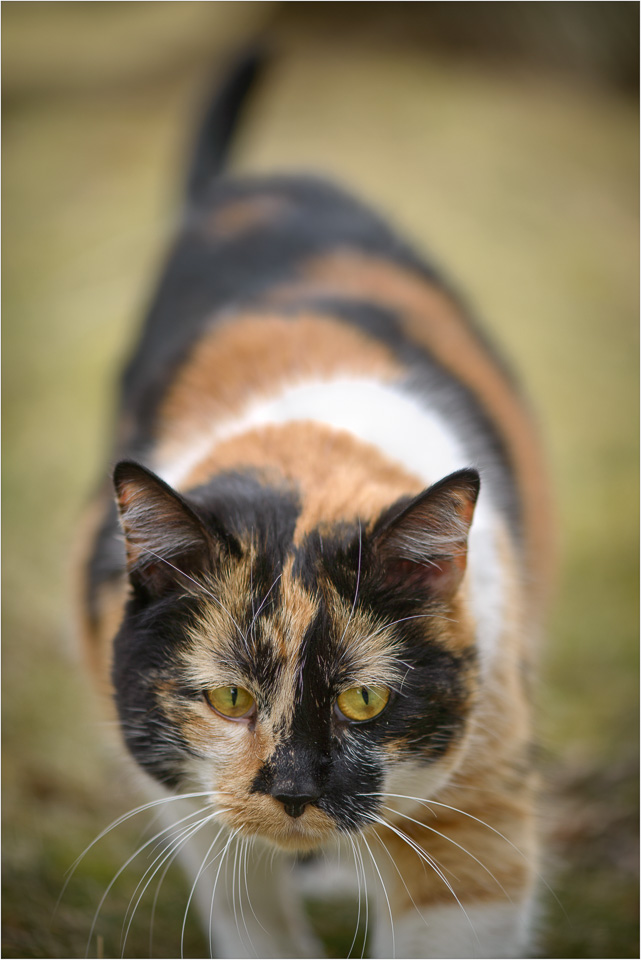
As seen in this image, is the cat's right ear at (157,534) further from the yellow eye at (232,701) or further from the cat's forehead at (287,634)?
the yellow eye at (232,701)

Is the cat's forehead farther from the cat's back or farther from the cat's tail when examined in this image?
the cat's tail

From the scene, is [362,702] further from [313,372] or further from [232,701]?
[313,372]

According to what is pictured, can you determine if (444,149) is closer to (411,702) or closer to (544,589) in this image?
(544,589)

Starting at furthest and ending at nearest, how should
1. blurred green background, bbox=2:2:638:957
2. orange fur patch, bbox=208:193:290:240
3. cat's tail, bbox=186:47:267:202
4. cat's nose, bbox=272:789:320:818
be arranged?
cat's tail, bbox=186:47:267:202, orange fur patch, bbox=208:193:290:240, blurred green background, bbox=2:2:638:957, cat's nose, bbox=272:789:320:818

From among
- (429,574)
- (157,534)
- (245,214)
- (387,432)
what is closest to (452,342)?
(387,432)

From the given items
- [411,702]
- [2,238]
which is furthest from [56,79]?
[411,702]

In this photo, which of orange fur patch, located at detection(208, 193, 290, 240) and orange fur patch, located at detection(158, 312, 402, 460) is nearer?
orange fur patch, located at detection(158, 312, 402, 460)

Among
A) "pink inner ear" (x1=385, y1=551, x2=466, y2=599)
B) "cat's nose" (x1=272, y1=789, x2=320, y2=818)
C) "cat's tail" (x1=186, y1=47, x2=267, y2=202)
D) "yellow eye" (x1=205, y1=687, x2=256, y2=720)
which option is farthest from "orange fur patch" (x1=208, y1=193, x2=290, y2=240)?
"cat's nose" (x1=272, y1=789, x2=320, y2=818)

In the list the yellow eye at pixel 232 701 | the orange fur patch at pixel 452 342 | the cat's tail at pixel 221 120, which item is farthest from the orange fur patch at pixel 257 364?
the cat's tail at pixel 221 120
